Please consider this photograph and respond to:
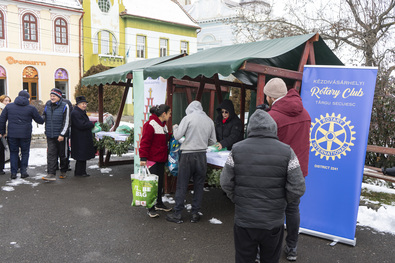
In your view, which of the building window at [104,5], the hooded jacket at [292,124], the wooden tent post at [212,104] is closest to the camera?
the hooded jacket at [292,124]

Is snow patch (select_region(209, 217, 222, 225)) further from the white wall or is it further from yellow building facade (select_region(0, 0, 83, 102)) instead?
the white wall

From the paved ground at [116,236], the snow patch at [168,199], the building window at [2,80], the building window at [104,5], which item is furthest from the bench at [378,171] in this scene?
the building window at [104,5]

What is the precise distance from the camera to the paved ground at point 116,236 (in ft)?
12.4

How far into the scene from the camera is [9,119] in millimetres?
6758

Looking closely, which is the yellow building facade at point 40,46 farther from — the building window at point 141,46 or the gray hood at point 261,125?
the gray hood at point 261,125

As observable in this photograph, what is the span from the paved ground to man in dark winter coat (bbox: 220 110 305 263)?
1.30m

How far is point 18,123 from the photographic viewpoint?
266 inches

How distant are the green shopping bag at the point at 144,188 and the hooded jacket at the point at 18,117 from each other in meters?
3.37

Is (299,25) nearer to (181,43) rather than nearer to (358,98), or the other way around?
(358,98)

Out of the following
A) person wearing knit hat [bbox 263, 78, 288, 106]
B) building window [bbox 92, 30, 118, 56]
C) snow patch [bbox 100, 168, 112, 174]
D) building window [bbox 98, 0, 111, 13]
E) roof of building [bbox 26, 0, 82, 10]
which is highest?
building window [bbox 98, 0, 111, 13]

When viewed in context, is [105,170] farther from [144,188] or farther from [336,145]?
[336,145]

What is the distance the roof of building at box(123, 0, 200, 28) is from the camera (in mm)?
26141

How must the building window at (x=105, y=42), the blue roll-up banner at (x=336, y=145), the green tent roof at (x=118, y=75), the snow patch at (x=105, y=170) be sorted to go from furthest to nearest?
1. the building window at (x=105, y=42)
2. the snow patch at (x=105, y=170)
3. the green tent roof at (x=118, y=75)
4. the blue roll-up banner at (x=336, y=145)

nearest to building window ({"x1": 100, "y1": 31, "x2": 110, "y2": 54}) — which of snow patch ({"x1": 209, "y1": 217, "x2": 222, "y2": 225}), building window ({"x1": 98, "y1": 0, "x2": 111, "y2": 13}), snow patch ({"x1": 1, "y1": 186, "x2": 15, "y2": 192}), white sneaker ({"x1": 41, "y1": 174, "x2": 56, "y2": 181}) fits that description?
building window ({"x1": 98, "y1": 0, "x2": 111, "y2": 13})
